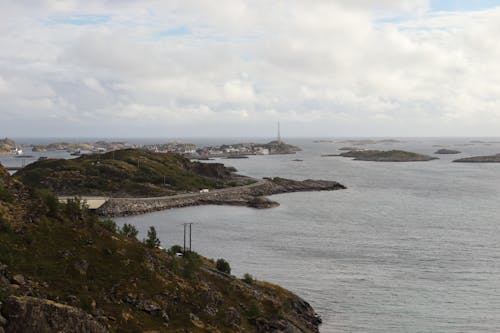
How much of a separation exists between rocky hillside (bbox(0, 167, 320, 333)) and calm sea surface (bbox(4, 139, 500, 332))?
12.1 meters

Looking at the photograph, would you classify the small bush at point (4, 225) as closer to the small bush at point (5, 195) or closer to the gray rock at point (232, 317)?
the small bush at point (5, 195)

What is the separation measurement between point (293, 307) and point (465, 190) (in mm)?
128651

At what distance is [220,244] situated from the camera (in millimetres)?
81812

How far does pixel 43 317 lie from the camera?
27359 mm

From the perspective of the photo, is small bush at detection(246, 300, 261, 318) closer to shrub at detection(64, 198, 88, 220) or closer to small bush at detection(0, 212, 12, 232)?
shrub at detection(64, 198, 88, 220)

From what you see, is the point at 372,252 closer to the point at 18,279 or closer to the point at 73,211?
the point at 73,211

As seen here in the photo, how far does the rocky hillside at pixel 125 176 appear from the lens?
136 metres

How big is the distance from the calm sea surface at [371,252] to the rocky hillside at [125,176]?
23347 millimetres

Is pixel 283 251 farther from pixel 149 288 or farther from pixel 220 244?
pixel 149 288

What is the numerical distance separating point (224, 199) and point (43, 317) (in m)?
107

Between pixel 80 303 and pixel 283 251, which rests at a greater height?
pixel 80 303

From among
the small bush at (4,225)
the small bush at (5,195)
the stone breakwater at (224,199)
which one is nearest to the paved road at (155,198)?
the stone breakwater at (224,199)

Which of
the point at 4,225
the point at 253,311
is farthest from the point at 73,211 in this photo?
the point at 253,311

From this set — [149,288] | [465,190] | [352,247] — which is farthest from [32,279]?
[465,190]
